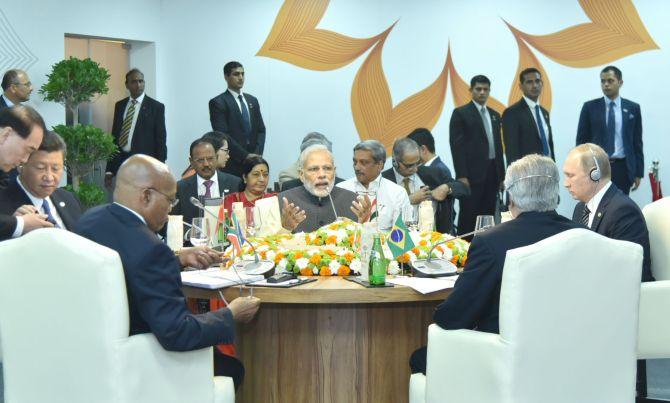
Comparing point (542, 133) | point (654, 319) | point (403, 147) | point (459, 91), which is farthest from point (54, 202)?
point (459, 91)

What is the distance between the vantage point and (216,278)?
397 centimetres

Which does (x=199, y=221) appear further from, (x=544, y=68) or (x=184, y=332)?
(x=544, y=68)

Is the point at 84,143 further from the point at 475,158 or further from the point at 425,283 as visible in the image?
the point at 425,283

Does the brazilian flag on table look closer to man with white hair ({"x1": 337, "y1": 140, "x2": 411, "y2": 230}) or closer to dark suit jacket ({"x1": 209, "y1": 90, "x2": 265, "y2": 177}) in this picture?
man with white hair ({"x1": 337, "y1": 140, "x2": 411, "y2": 230})

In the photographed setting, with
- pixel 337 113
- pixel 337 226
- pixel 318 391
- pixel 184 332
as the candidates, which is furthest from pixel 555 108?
pixel 184 332

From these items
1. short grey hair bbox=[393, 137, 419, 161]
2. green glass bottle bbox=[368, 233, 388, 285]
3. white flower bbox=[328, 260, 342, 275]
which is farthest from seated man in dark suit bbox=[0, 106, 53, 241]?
short grey hair bbox=[393, 137, 419, 161]

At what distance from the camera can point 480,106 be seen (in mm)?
10477

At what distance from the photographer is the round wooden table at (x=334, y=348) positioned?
4.05m

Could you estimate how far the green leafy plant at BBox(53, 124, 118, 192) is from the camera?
9.09 m

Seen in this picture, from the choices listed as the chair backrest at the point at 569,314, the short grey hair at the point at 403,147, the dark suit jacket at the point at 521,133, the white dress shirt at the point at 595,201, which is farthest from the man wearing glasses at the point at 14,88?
the chair backrest at the point at 569,314

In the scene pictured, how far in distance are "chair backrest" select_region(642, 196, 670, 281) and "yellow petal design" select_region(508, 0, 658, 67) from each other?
6728mm

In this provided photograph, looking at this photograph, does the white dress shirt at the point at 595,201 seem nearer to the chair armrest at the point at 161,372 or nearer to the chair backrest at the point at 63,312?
the chair armrest at the point at 161,372

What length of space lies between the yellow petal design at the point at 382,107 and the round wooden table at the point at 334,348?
23.2ft

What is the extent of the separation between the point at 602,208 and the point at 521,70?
21.9 feet
